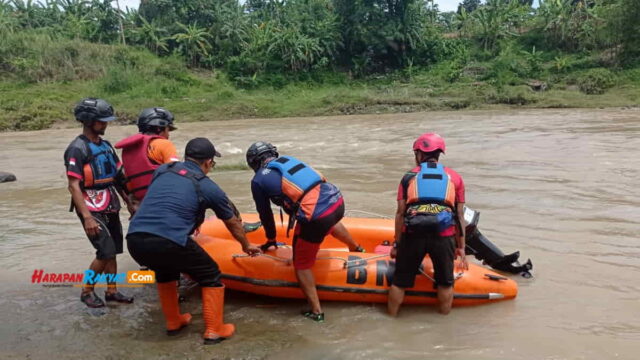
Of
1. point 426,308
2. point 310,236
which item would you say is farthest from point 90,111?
point 426,308

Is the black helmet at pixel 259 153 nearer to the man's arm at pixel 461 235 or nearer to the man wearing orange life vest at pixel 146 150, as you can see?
the man wearing orange life vest at pixel 146 150

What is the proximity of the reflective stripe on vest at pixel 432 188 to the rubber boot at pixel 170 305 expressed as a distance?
174cm

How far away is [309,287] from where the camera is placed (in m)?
3.93

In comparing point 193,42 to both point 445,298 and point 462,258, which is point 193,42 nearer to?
point 462,258

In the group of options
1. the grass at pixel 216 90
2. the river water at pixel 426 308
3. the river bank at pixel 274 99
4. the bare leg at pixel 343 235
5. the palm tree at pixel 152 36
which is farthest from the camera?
the palm tree at pixel 152 36

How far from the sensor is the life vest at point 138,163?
159 inches

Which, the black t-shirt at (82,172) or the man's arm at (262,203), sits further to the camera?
the man's arm at (262,203)

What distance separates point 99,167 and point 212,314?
1418 millimetres

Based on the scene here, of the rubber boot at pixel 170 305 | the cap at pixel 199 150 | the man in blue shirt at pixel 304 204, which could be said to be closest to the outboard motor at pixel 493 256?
the man in blue shirt at pixel 304 204

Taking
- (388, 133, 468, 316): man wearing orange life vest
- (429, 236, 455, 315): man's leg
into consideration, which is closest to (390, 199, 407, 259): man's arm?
(388, 133, 468, 316): man wearing orange life vest

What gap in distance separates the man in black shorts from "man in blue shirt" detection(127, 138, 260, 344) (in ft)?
2.24

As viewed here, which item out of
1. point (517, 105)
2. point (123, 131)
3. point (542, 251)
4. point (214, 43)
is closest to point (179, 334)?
point (542, 251)

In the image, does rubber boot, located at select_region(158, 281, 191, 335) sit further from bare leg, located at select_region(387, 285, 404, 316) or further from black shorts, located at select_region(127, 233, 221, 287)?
bare leg, located at select_region(387, 285, 404, 316)

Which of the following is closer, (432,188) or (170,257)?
(170,257)
